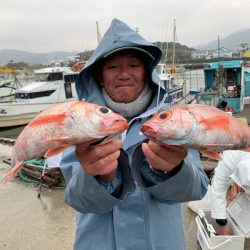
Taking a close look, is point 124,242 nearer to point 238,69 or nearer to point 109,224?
point 109,224

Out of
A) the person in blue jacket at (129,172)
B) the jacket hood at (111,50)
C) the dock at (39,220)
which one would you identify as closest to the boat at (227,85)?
the dock at (39,220)

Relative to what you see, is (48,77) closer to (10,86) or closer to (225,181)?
(10,86)

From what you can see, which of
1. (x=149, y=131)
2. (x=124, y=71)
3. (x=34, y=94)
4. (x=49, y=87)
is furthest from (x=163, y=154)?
(x=49, y=87)

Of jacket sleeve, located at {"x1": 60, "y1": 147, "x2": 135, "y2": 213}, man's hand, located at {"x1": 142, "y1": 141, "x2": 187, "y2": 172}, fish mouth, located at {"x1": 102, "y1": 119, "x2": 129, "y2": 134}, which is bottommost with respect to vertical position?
jacket sleeve, located at {"x1": 60, "y1": 147, "x2": 135, "y2": 213}

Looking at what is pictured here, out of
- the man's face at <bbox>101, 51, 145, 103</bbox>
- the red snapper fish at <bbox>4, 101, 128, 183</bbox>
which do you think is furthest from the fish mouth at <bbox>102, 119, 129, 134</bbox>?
the man's face at <bbox>101, 51, 145, 103</bbox>

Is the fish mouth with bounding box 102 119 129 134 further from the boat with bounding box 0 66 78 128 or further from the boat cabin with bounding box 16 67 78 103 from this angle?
the boat cabin with bounding box 16 67 78 103

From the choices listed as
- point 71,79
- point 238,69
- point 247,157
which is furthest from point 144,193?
point 71,79

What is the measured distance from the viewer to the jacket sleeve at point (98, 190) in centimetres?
179

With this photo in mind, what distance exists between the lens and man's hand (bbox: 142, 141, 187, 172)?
164 cm

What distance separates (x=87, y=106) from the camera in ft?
5.05

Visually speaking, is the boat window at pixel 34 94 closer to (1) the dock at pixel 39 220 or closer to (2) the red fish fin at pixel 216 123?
(1) the dock at pixel 39 220

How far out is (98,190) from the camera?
1.79 m

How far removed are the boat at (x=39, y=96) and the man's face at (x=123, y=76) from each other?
710 inches

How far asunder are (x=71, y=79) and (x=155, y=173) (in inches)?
771
